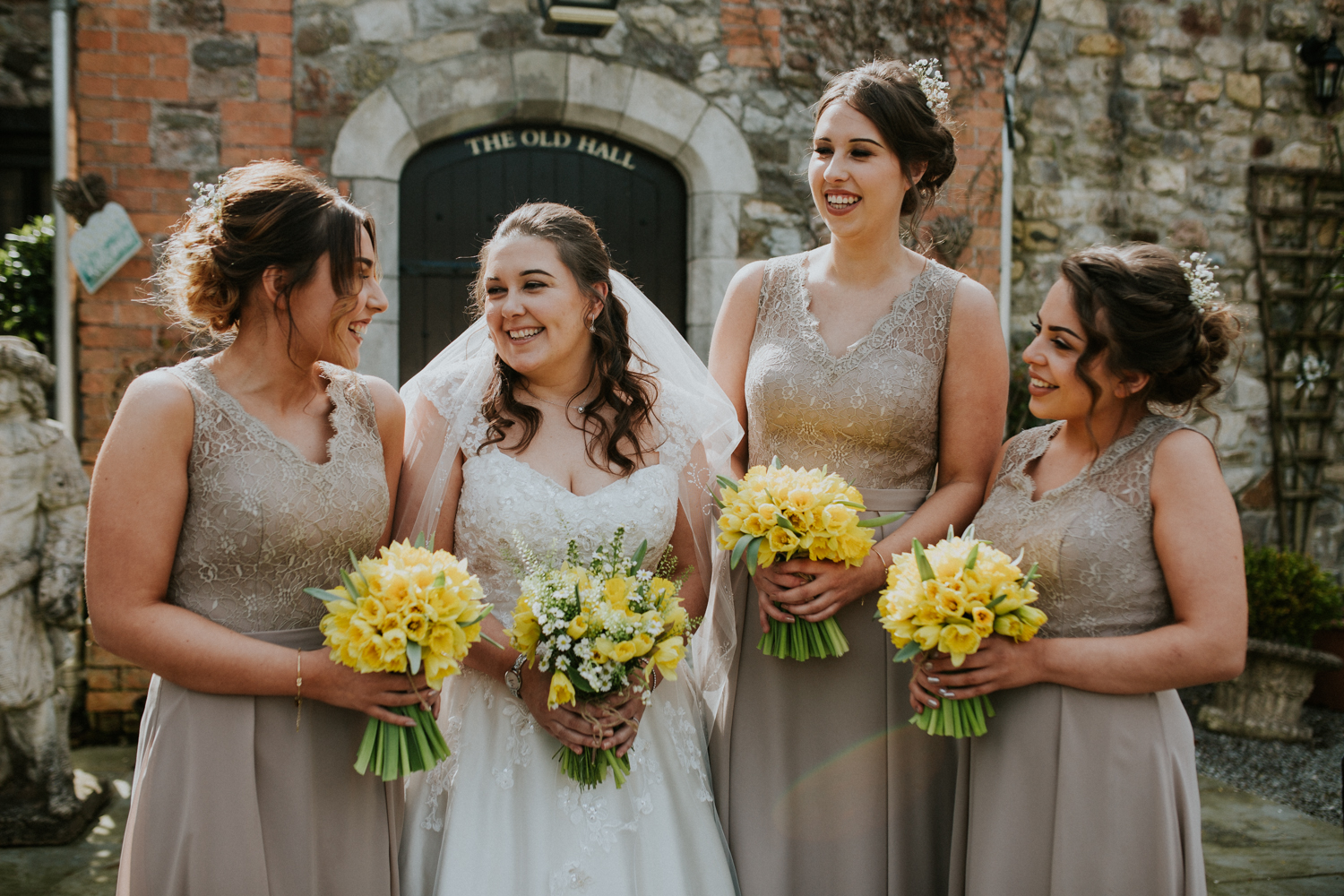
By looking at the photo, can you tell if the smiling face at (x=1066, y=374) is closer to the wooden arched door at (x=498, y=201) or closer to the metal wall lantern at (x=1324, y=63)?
the wooden arched door at (x=498, y=201)

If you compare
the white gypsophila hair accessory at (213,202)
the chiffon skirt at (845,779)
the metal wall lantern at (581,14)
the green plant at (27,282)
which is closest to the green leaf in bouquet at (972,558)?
the chiffon skirt at (845,779)

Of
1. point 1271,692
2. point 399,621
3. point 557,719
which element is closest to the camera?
point 399,621

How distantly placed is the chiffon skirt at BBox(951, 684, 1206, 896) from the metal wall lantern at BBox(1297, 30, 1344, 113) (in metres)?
6.57

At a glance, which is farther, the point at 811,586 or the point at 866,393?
the point at 866,393

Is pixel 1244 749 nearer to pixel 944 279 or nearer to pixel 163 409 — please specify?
pixel 944 279

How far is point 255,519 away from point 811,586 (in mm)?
1283

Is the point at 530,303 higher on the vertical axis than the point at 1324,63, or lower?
lower

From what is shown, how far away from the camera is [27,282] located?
5.21 meters

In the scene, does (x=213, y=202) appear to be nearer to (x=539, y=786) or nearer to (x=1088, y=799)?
(x=539, y=786)

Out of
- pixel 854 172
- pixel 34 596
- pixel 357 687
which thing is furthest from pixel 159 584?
pixel 34 596

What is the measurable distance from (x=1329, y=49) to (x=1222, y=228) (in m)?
1.41

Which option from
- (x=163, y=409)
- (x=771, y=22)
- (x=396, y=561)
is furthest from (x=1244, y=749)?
(x=163, y=409)

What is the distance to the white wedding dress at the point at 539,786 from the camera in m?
2.36

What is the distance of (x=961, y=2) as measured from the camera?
6016mm
